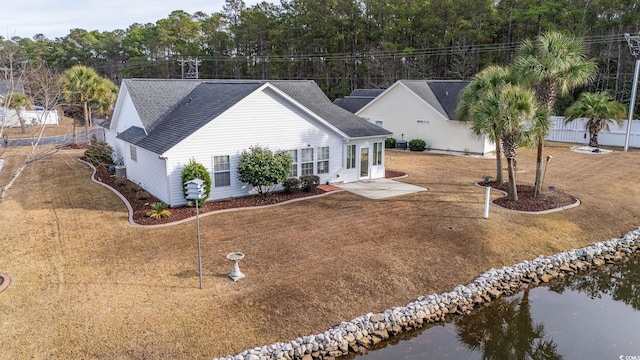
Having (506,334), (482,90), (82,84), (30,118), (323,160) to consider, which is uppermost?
(82,84)

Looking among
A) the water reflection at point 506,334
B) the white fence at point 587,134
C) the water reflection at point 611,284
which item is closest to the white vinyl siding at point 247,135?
the water reflection at point 506,334

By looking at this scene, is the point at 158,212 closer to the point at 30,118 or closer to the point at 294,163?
the point at 294,163

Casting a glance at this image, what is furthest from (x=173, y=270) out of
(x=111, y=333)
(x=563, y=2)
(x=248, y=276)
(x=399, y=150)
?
(x=563, y=2)

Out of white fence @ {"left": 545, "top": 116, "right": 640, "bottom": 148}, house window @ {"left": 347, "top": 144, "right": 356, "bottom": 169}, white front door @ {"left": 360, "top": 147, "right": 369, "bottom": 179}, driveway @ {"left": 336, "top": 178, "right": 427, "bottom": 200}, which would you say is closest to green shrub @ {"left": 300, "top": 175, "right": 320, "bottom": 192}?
driveway @ {"left": 336, "top": 178, "right": 427, "bottom": 200}

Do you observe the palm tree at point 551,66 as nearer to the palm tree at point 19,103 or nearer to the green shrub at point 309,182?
the green shrub at point 309,182

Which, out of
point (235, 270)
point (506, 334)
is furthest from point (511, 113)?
point (235, 270)

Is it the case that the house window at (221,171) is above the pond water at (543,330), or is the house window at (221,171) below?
above
